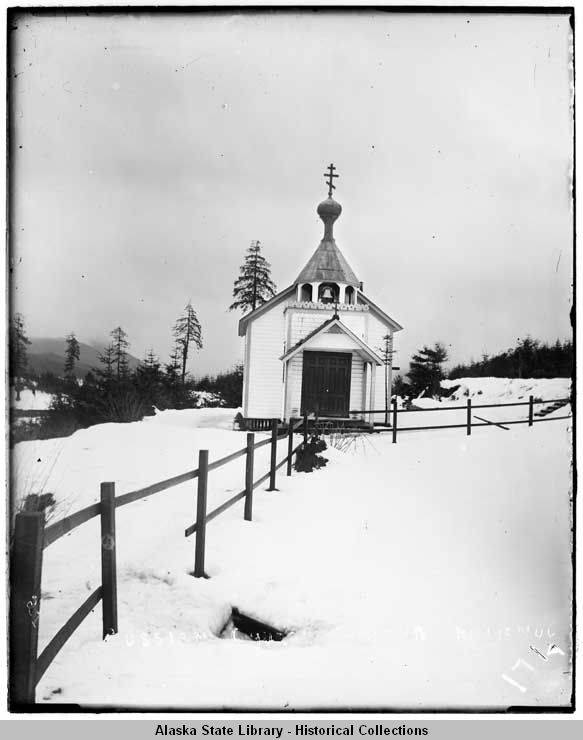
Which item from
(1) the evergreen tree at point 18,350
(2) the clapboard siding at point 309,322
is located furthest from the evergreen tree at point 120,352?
(2) the clapboard siding at point 309,322

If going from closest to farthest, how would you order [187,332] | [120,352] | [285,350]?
1. [120,352]
2. [187,332]
3. [285,350]

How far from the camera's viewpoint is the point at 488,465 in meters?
5.75

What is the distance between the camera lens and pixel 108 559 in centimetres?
320

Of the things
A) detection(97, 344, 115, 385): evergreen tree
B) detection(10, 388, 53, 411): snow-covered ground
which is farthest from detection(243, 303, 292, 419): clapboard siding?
detection(10, 388, 53, 411): snow-covered ground

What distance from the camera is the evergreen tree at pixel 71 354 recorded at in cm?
547

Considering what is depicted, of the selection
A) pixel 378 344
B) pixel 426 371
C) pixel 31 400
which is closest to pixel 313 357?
pixel 378 344

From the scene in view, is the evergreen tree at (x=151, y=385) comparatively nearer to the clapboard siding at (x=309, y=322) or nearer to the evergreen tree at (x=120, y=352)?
the evergreen tree at (x=120, y=352)

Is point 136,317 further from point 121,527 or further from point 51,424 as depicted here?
point 121,527

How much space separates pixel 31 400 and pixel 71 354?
1346 mm

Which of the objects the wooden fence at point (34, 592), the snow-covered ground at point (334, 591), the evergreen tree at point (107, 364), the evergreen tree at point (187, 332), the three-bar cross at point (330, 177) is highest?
the three-bar cross at point (330, 177)

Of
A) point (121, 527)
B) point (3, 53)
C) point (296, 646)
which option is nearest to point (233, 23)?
point (3, 53)

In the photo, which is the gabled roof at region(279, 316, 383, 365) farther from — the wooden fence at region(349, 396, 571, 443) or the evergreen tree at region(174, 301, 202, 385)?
the evergreen tree at region(174, 301, 202, 385)

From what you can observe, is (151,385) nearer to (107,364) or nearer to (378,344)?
(107,364)

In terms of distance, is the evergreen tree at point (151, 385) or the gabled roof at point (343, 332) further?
the gabled roof at point (343, 332)
